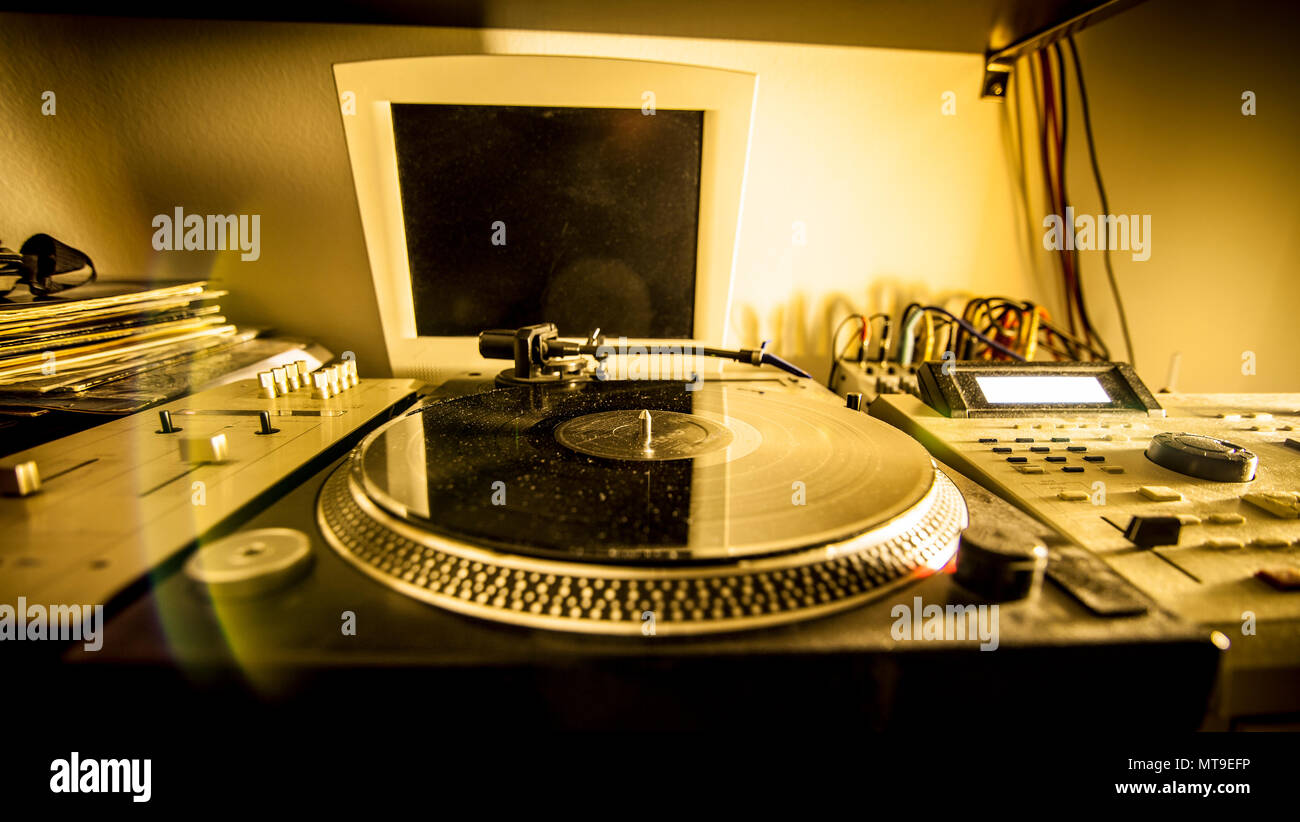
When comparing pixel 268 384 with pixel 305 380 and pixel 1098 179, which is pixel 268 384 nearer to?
pixel 305 380

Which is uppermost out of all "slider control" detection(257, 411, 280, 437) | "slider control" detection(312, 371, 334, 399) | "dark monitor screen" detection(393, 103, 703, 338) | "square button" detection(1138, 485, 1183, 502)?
"dark monitor screen" detection(393, 103, 703, 338)

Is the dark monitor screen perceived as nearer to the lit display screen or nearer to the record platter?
the record platter

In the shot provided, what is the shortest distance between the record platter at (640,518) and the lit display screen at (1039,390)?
0.21 m

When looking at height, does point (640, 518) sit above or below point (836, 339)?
below

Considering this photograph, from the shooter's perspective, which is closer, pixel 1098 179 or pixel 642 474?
pixel 642 474

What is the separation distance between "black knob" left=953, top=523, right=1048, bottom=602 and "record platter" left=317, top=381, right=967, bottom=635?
0.03m

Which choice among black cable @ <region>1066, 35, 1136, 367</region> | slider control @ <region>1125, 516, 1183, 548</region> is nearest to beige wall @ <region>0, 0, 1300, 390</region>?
black cable @ <region>1066, 35, 1136, 367</region>

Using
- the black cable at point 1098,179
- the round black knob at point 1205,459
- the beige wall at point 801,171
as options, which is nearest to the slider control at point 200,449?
the beige wall at point 801,171

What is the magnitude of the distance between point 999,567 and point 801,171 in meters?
0.89

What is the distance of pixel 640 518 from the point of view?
0.42 m

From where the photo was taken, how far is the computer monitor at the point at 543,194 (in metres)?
0.79

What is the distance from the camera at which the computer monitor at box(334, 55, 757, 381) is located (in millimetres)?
789

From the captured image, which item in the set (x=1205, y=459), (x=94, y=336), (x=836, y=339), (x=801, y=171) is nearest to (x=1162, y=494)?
(x=1205, y=459)

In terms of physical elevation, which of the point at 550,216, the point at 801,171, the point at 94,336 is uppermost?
the point at 801,171
